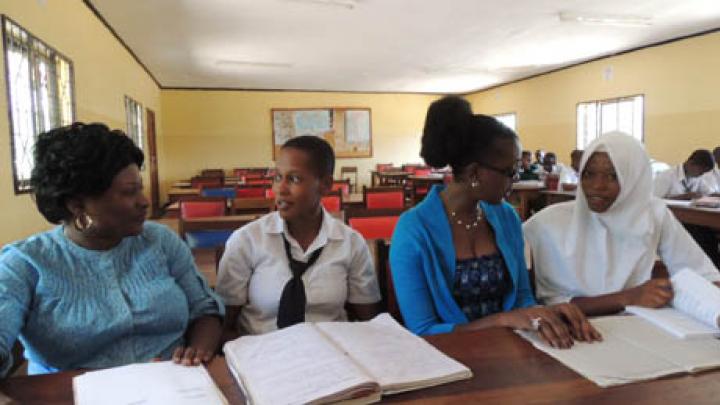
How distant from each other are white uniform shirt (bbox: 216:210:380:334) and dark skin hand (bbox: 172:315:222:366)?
0.17 meters

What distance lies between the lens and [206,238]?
2.60 metres

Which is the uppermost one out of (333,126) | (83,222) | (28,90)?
(333,126)

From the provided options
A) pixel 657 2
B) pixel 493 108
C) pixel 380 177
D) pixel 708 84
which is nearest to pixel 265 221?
pixel 657 2

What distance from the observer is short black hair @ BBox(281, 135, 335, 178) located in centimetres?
159

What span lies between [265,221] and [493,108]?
11.7 metres

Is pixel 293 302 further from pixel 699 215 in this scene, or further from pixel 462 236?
pixel 699 215

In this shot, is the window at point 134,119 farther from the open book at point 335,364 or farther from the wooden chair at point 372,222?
the open book at point 335,364

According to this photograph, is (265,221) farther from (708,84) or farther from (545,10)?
(708,84)

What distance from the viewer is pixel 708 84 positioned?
7.05m

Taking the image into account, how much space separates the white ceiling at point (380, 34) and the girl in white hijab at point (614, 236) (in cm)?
439

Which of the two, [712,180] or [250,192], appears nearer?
[250,192]

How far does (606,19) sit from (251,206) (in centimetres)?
533

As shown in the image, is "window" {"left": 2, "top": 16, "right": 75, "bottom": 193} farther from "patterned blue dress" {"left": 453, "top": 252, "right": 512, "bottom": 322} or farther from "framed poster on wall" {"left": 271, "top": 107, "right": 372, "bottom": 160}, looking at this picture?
"framed poster on wall" {"left": 271, "top": 107, "right": 372, "bottom": 160}

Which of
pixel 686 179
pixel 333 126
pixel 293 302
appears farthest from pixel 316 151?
pixel 333 126
